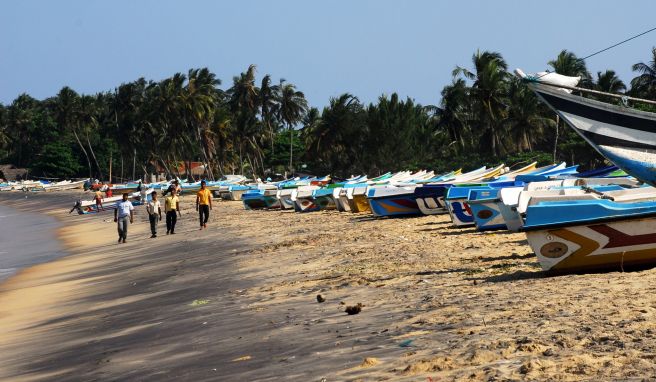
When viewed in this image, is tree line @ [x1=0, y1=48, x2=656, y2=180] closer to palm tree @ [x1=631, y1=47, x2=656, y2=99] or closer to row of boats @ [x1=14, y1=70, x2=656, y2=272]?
palm tree @ [x1=631, y1=47, x2=656, y2=99]

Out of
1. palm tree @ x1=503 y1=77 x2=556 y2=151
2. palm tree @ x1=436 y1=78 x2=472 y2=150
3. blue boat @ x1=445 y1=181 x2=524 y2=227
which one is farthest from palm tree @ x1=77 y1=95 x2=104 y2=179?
blue boat @ x1=445 y1=181 x2=524 y2=227

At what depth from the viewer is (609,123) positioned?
14711 mm

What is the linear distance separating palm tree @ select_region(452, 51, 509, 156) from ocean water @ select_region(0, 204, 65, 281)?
28.9m

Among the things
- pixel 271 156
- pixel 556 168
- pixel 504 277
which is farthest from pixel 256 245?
pixel 271 156

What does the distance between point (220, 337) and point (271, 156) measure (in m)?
88.1

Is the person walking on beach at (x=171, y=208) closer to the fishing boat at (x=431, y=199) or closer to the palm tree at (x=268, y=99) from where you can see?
the fishing boat at (x=431, y=199)

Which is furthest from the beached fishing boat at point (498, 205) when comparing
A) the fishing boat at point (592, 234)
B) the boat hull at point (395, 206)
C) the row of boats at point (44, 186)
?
the row of boats at point (44, 186)

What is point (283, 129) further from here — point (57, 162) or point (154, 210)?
point (154, 210)

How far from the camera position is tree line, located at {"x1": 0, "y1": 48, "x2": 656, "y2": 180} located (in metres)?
61.1

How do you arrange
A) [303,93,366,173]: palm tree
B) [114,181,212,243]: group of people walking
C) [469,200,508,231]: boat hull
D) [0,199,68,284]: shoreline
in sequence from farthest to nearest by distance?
[303,93,366,173]: palm tree < [114,181,212,243]: group of people walking < [0,199,68,284]: shoreline < [469,200,508,231]: boat hull

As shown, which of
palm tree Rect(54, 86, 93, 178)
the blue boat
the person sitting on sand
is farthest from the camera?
palm tree Rect(54, 86, 93, 178)

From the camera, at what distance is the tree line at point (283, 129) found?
61.1m

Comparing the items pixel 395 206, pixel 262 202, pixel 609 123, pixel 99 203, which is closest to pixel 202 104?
pixel 99 203

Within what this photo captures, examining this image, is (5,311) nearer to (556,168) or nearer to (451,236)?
(451,236)
